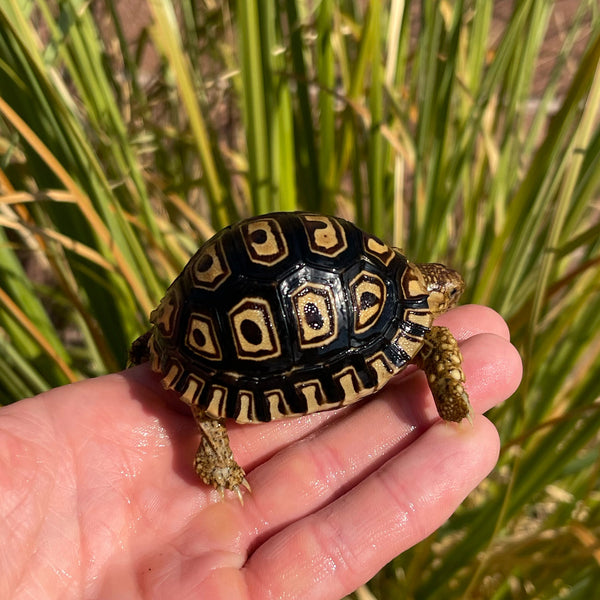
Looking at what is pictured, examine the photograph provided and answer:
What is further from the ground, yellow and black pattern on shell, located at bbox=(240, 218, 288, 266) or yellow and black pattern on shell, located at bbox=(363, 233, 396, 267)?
yellow and black pattern on shell, located at bbox=(240, 218, 288, 266)

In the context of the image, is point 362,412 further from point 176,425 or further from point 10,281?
point 10,281

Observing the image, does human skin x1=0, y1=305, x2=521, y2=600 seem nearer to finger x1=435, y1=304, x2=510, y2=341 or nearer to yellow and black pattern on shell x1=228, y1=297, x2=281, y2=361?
finger x1=435, y1=304, x2=510, y2=341

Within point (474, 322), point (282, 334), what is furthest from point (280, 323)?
point (474, 322)

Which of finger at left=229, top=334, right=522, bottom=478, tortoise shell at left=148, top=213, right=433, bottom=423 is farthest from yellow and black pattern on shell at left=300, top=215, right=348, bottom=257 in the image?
finger at left=229, top=334, right=522, bottom=478

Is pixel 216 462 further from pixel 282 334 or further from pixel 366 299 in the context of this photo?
pixel 366 299

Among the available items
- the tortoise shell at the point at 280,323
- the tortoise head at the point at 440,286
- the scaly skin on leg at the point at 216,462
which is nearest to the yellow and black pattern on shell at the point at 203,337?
the tortoise shell at the point at 280,323

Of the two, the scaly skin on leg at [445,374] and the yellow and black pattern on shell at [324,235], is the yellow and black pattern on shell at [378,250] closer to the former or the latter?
the yellow and black pattern on shell at [324,235]

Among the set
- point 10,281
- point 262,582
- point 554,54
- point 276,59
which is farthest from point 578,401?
point 554,54
